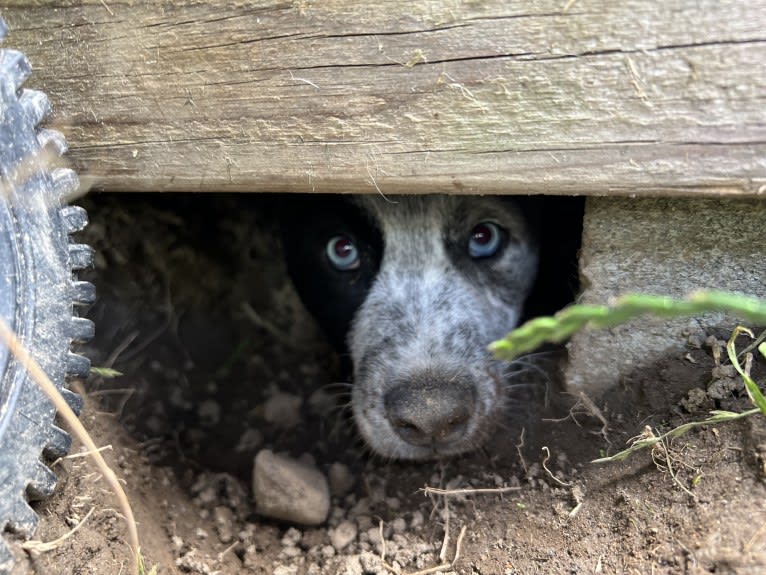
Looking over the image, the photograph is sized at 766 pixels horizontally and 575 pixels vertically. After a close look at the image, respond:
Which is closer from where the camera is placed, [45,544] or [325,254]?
[45,544]

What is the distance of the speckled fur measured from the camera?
263cm

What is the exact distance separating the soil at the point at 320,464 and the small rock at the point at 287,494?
0.17 ft

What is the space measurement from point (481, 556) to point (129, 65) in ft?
5.43

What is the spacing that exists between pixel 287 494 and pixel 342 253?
1.03m

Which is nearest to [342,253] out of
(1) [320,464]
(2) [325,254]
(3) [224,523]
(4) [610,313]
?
(2) [325,254]

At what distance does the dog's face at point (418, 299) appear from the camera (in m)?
2.54

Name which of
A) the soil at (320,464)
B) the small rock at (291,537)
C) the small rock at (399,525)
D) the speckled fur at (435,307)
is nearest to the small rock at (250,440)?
the soil at (320,464)

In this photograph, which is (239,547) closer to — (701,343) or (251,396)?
(251,396)

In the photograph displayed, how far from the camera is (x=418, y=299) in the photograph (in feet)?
9.38

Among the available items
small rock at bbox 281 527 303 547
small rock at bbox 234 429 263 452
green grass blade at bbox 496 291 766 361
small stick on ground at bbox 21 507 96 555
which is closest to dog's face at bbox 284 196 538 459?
small rock at bbox 281 527 303 547

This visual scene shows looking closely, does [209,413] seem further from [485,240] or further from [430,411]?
[485,240]

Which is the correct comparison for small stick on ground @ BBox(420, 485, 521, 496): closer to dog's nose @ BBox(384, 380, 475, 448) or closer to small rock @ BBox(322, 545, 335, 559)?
dog's nose @ BBox(384, 380, 475, 448)

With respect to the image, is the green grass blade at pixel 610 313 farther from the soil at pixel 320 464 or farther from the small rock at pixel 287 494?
the small rock at pixel 287 494

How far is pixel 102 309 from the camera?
2939 mm
